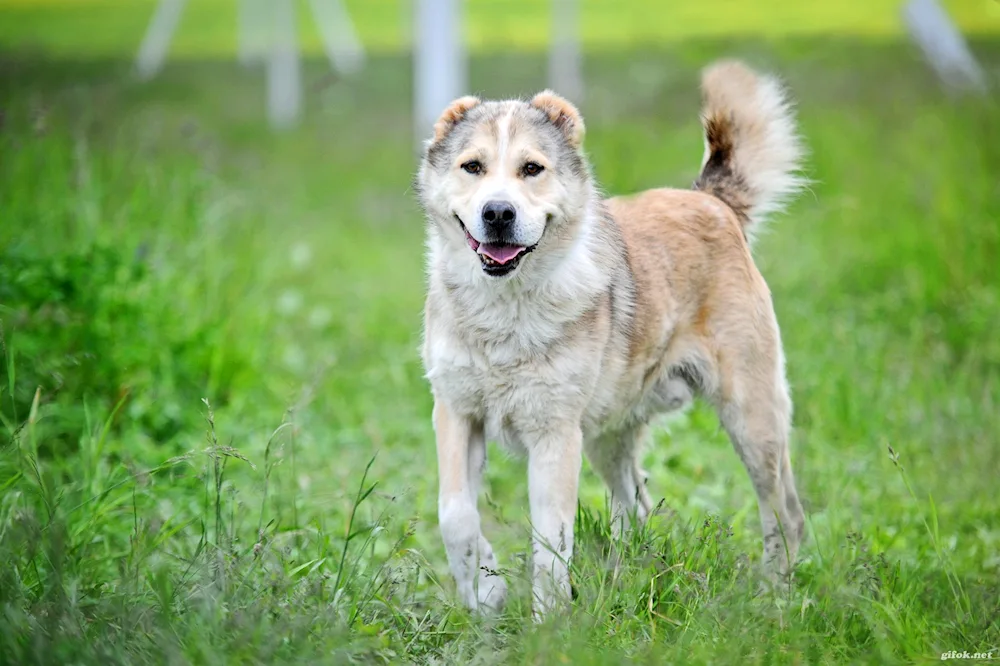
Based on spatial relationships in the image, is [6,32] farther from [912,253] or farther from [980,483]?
[980,483]

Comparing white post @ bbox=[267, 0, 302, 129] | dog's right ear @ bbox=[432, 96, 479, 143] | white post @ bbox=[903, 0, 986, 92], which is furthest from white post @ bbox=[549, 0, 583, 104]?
dog's right ear @ bbox=[432, 96, 479, 143]

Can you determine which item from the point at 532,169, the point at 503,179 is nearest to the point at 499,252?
the point at 503,179

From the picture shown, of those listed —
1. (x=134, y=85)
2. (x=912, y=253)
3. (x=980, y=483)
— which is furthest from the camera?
(x=134, y=85)

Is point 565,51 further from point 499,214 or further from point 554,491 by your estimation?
point 554,491

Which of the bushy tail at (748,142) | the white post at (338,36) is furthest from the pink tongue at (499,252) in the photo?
the white post at (338,36)

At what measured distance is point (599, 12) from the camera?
24688 mm

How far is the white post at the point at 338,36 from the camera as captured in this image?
21203 millimetres

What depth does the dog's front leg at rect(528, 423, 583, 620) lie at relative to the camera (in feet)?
12.9

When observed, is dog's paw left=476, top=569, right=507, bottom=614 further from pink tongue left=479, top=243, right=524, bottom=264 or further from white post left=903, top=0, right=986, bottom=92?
white post left=903, top=0, right=986, bottom=92

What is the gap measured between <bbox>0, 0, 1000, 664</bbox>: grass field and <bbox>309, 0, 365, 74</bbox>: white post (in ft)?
27.5

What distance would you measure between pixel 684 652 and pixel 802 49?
16.3 meters

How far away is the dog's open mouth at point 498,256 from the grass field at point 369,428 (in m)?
0.90

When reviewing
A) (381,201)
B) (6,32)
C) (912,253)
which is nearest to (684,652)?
(912,253)

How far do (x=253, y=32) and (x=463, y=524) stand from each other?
19567mm
